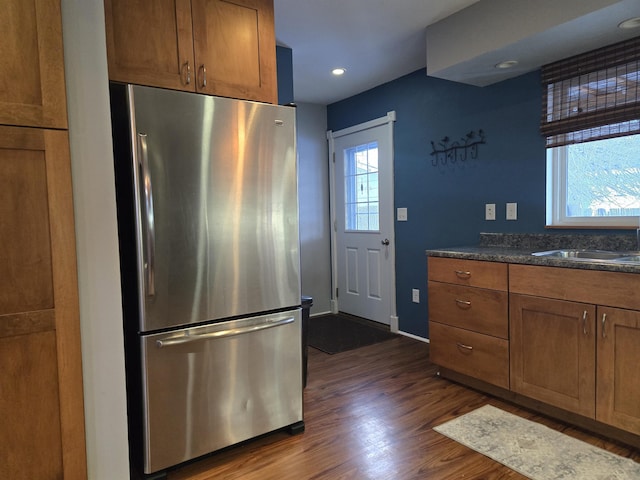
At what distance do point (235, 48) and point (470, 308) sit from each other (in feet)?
6.48

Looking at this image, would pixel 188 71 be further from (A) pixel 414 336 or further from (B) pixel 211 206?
(A) pixel 414 336

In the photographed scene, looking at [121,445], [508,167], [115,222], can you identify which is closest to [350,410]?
[121,445]

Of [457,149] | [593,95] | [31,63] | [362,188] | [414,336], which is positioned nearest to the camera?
[31,63]

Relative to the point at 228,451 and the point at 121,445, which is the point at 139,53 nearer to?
the point at 121,445

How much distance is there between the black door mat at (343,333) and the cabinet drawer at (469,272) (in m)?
1.16

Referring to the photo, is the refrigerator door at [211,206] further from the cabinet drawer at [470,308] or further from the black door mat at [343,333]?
the black door mat at [343,333]

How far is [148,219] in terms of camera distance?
5.57 feet

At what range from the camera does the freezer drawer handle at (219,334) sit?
178cm

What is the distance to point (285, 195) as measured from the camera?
81.3 inches

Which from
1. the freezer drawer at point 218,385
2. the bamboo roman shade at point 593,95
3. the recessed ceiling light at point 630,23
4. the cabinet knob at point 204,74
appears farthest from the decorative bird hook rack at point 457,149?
the cabinet knob at point 204,74

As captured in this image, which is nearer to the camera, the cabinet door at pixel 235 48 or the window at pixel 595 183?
the cabinet door at pixel 235 48

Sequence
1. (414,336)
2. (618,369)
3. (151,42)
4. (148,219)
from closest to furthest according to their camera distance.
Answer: (148,219), (151,42), (618,369), (414,336)

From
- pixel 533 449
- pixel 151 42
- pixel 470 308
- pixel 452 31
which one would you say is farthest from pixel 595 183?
pixel 151 42

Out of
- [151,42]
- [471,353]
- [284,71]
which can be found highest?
[284,71]
